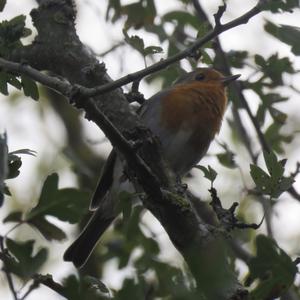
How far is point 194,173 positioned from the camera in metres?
7.24

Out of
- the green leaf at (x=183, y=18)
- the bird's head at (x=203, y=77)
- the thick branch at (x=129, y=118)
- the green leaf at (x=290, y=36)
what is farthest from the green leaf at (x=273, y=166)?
the bird's head at (x=203, y=77)

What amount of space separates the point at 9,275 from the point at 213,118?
10.1 ft

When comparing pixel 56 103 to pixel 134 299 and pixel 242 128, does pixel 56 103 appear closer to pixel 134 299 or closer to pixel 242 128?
pixel 242 128

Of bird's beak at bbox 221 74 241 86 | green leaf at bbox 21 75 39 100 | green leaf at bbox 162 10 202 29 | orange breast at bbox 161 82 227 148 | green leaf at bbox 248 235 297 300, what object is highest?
green leaf at bbox 162 10 202 29

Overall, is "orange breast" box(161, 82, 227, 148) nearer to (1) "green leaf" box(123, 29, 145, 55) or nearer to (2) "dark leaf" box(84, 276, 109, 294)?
(1) "green leaf" box(123, 29, 145, 55)

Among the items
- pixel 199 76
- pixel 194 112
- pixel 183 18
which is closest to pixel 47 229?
pixel 194 112

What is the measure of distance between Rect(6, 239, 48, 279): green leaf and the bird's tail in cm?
256

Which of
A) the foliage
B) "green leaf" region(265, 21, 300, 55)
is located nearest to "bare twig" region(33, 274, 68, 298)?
the foliage

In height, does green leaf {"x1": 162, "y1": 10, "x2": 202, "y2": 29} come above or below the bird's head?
below

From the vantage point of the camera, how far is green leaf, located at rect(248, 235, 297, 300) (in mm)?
2602

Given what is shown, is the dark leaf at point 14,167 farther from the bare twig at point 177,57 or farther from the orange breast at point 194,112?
the orange breast at point 194,112

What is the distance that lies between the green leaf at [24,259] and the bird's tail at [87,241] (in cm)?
256

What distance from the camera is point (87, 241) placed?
5559mm

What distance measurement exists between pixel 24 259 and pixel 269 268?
2.88ft
